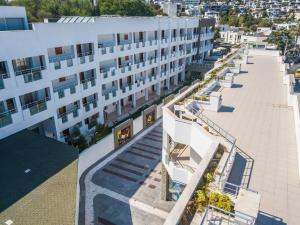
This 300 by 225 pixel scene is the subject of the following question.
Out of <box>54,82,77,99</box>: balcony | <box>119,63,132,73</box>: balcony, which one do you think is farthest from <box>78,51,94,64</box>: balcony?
<box>119,63,132,73</box>: balcony

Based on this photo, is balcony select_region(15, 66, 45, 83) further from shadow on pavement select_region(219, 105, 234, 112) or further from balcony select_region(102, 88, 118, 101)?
shadow on pavement select_region(219, 105, 234, 112)

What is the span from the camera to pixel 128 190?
25.0m

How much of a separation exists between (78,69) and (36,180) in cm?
1678

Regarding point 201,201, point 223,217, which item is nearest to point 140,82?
point 201,201

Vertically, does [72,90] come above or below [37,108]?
above

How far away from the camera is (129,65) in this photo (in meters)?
41.1

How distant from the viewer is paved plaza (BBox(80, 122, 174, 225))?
2186cm

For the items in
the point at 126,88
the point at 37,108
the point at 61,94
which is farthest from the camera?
the point at 126,88

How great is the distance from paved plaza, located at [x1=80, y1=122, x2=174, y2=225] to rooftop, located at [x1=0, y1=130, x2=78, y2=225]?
5.34 m

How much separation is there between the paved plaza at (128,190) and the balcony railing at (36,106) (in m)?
8.45

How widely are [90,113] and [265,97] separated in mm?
21383

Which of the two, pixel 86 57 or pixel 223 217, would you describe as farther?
pixel 86 57

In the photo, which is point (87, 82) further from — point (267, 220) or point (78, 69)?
point (267, 220)

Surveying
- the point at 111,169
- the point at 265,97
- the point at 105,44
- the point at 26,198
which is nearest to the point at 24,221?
the point at 26,198
